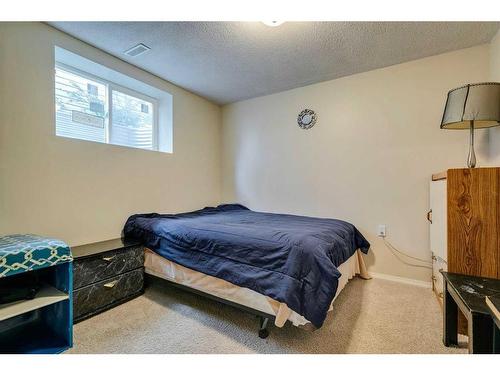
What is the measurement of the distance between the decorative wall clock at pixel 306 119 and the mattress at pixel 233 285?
158 cm

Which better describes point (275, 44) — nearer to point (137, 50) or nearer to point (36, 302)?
point (137, 50)

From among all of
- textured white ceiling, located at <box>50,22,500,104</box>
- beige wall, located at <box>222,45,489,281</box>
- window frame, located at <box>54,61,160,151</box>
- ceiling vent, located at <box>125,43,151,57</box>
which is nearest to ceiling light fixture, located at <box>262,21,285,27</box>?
textured white ceiling, located at <box>50,22,500,104</box>

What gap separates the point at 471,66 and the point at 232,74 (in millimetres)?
2277

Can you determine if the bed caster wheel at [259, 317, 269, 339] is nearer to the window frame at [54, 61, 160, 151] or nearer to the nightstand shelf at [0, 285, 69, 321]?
the nightstand shelf at [0, 285, 69, 321]

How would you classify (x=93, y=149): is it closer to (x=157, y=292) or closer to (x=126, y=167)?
(x=126, y=167)

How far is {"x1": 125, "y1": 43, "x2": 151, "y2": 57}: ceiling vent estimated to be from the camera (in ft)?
7.14

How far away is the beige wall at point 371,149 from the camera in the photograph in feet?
7.54

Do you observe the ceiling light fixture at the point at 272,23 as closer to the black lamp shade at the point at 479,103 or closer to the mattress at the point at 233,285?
the black lamp shade at the point at 479,103

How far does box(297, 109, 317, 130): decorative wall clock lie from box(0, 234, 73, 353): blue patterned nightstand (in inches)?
105

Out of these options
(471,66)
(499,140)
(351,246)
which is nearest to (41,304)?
(351,246)

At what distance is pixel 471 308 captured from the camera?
1090 mm

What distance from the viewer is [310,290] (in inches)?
55.2

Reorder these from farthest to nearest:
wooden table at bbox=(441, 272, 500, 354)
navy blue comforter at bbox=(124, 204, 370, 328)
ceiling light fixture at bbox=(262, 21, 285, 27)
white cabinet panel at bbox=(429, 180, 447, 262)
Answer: ceiling light fixture at bbox=(262, 21, 285, 27) < white cabinet panel at bbox=(429, 180, 447, 262) < navy blue comforter at bbox=(124, 204, 370, 328) < wooden table at bbox=(441, 272, 500, 354)

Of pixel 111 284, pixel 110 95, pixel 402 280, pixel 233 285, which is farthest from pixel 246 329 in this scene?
pixel 110 95
